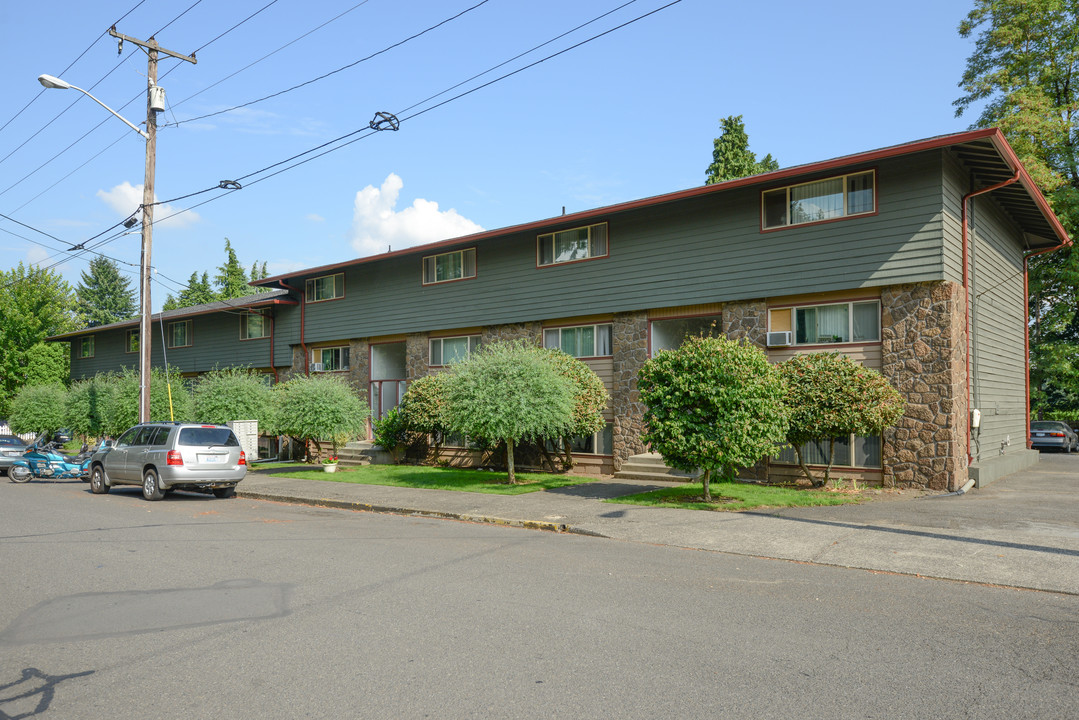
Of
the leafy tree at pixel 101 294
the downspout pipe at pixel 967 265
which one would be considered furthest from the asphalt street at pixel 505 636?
the leafy tree at pixel 101 294

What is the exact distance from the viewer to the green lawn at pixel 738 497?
13625 millimetres

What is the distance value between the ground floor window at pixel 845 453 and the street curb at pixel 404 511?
668cm

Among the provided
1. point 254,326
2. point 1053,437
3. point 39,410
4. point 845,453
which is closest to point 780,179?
point 845,453

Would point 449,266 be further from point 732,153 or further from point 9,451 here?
point 732,153

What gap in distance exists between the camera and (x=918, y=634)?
600cm

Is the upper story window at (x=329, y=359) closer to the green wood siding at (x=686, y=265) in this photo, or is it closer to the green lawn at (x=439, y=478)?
the green wood siding at (x=686, y=265)

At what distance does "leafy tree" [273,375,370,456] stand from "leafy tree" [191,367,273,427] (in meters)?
3.15

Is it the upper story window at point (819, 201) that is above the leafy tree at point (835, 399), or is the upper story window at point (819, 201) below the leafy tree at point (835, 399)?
above

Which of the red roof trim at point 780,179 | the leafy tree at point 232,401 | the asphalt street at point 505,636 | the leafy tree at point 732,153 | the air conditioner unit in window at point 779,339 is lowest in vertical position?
the asphalt street at point 505,636

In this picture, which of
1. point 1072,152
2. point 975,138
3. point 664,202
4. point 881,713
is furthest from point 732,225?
point 1072,152

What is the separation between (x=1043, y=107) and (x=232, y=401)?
107 ft

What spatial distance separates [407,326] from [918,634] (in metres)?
21.9

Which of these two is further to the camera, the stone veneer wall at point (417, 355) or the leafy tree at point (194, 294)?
the leafy tree at point (194, 294)

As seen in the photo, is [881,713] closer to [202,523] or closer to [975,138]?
[202,523]
